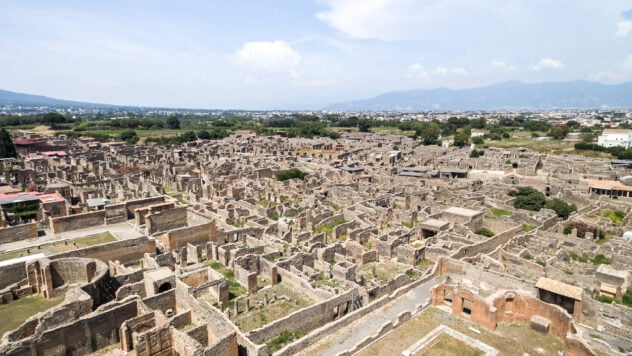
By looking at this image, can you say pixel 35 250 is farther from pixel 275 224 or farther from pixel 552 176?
pixel 552 176

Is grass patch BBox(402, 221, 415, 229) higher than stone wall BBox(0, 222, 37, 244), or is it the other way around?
stone wall BBox(0, 222, 37, 244)

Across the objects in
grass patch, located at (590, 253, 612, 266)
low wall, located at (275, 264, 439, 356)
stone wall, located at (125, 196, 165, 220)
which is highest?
stone wall, located at (125, 196, 165, 220)

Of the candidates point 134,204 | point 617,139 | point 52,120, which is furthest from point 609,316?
point 52,120

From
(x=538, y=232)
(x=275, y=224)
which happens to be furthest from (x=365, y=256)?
(x=538, y=232)

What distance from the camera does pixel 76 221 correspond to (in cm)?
3450

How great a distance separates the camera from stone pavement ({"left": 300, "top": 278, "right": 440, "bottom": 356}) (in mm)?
17562

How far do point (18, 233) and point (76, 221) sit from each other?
167 inches

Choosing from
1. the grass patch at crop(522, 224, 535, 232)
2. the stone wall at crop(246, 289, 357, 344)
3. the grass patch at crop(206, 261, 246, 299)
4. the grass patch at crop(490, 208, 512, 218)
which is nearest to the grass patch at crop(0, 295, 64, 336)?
the grass patch at crop(206, 261, 246, 299)

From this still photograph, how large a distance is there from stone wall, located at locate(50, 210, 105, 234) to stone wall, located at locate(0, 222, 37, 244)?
1.61 m

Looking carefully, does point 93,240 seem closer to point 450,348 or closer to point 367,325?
point 367,325

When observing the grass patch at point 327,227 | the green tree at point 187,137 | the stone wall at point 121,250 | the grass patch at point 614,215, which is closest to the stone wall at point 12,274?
the stone wall at point 121,250

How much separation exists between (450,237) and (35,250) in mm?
33620

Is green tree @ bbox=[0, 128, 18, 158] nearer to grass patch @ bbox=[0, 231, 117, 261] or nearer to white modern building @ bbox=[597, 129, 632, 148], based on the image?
grass patch @ bbox=[0, 231, 117, 261]

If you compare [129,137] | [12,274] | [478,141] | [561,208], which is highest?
[129,137]
